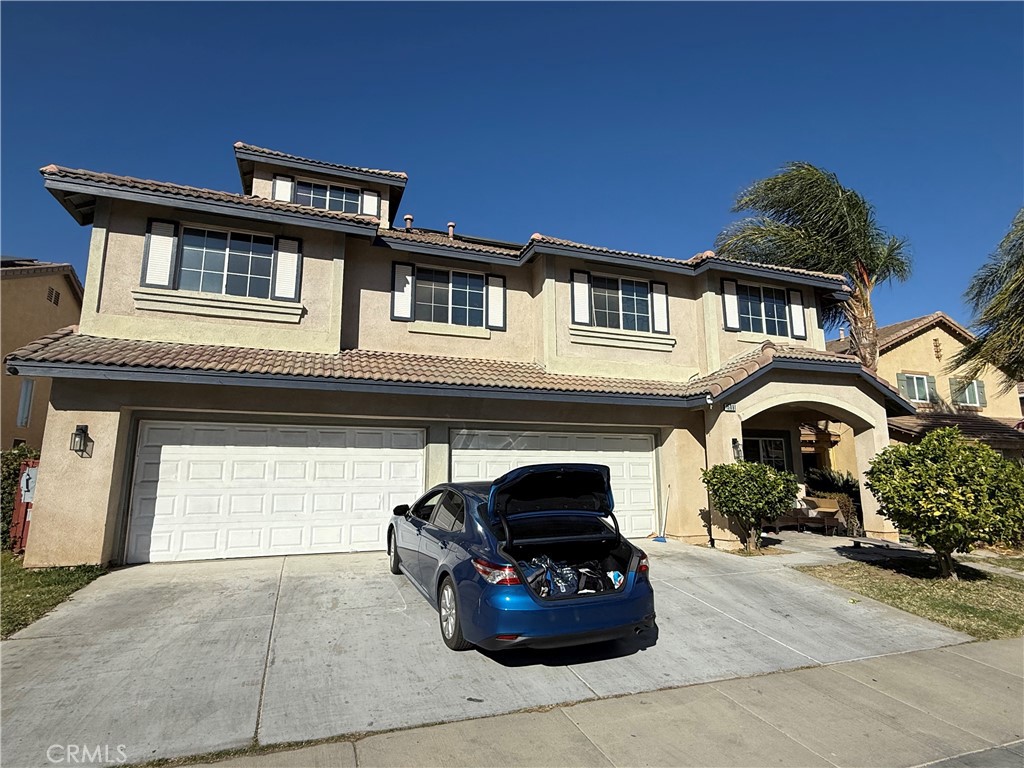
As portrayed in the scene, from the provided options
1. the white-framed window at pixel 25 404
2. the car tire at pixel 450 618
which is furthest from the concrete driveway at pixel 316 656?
the white-framed window at pixel 25 404

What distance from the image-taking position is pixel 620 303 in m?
12.5

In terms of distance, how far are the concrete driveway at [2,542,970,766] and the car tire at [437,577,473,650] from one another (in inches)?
4.9

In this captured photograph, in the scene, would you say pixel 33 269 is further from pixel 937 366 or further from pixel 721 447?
pixel 937 366

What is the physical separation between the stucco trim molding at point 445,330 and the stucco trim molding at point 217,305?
226 centimetres

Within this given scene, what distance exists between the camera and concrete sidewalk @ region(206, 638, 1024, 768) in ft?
11.4

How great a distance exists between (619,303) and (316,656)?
9798 mm

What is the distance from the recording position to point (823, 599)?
23.4ft

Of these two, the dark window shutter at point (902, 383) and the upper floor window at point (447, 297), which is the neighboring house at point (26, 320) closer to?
the upper floor window at point (447, 297)

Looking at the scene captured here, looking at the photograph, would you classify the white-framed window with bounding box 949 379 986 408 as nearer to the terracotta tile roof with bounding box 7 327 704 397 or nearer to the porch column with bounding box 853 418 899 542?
the porch column with bounding box 853 418 899 542

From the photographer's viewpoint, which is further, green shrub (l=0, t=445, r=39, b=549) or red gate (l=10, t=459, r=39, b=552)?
green shrub (l=0, t=445, r=39, b=549)

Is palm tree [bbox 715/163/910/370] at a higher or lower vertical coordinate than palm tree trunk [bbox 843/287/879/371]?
higher

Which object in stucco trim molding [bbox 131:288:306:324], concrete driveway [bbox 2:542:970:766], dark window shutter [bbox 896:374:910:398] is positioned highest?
dark window shutter [bbox 896:374:910:398]

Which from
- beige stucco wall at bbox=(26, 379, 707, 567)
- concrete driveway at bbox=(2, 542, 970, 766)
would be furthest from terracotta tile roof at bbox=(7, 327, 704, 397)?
concrete driveway at bbox=(2, 542, 970, 766)

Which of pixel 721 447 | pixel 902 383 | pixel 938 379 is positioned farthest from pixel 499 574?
pixel 938 379
